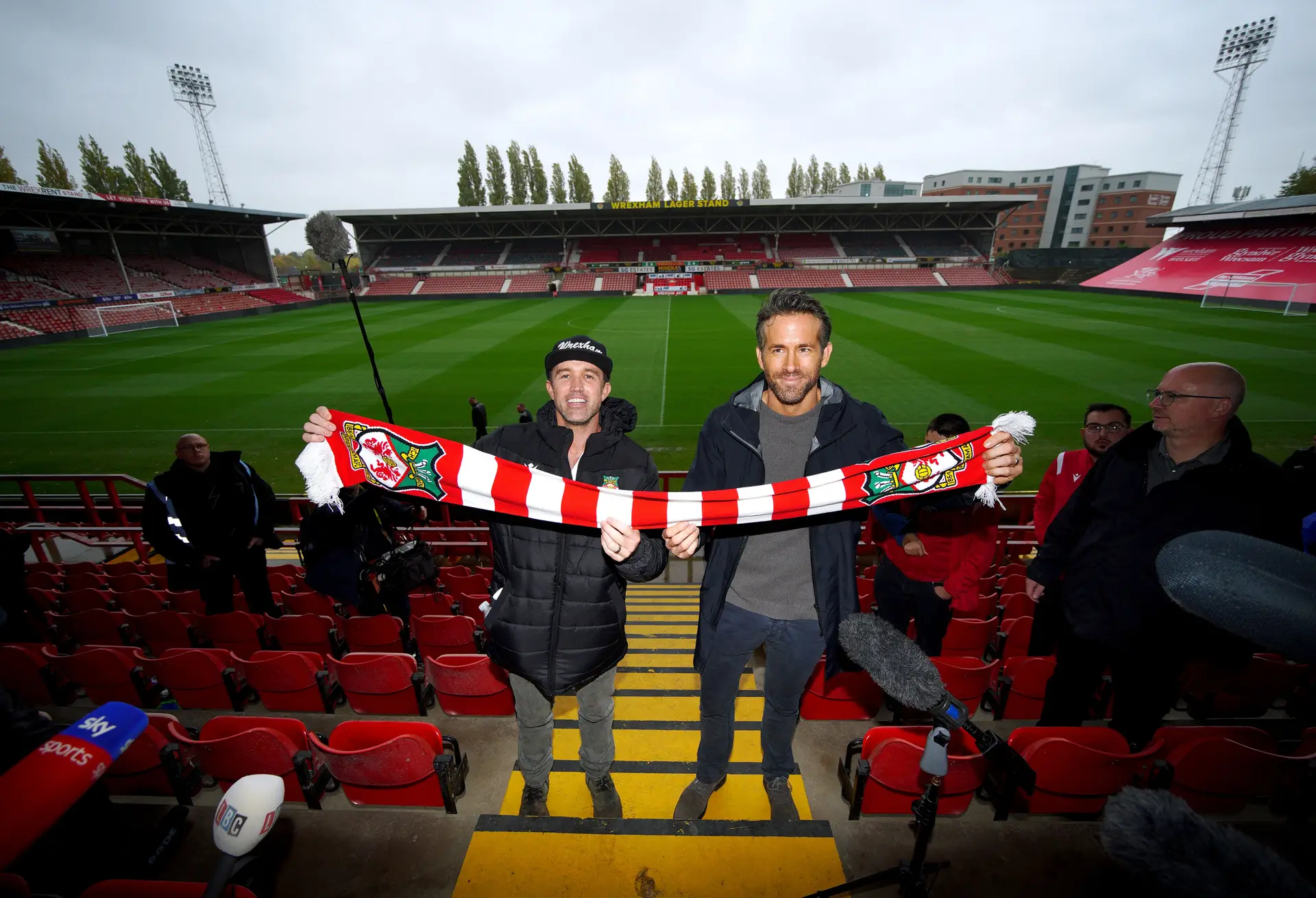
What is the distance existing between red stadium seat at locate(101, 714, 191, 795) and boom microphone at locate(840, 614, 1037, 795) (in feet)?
11.8

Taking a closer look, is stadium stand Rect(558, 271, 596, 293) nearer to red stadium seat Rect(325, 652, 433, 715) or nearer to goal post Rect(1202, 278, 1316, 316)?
goal post Rect(1202, 278, 1316, 316)

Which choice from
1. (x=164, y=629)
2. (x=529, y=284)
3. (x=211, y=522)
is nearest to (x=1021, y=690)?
(x=211, y=522)

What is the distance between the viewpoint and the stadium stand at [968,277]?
4862cm

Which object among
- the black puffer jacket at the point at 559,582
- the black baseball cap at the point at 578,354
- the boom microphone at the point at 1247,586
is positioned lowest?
the black puffer jacket at the point at 559,582

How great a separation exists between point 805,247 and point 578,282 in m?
25.6

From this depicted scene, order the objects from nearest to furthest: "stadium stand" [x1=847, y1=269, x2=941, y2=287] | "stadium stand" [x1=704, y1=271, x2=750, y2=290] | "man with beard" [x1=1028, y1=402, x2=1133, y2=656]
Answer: "man with beard" [x1=1028, y1=402, x2=1133, y2=656] < "stadium stand" [x1=847, y1=269, x2=941, y2=287] < "stadium stand" [x1=704, y1=271, x2=750, y2=290]

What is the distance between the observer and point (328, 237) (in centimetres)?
390

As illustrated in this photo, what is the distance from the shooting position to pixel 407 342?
26453mm

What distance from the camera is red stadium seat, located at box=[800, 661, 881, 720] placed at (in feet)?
10.9

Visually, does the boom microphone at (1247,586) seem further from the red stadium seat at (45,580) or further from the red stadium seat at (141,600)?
the red stadium seat at (45,580)

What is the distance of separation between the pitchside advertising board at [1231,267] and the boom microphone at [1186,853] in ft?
157

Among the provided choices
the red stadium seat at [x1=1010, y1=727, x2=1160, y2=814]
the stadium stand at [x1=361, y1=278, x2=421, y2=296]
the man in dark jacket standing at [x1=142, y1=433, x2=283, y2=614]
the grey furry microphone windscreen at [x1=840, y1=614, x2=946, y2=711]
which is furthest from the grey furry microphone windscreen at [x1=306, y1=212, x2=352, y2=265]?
the stadium stand at [x1=361, y1=278, x2=421, y2=296]

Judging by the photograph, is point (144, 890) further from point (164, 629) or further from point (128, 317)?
point (128, 317)

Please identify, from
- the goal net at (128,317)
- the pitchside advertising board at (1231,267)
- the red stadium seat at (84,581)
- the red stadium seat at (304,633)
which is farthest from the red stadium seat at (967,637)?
the goal net at (128,317)
